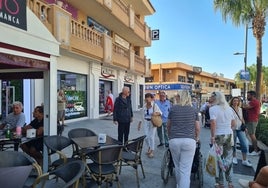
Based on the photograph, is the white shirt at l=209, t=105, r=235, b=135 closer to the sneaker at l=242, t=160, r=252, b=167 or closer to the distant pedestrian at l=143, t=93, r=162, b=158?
the sneaker at l=242, t=160, r=252, b=167

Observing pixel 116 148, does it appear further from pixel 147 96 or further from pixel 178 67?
pixel 178 67

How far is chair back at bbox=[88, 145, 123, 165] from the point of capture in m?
4.14

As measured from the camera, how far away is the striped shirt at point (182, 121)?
4195 millimetres

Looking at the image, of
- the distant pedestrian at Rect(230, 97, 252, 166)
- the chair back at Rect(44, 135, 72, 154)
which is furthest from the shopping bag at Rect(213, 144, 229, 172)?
the chair back at Rect(44, 135, 72, 154)

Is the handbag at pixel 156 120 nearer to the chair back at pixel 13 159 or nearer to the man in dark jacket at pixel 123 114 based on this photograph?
the man in dark jacket at pixel 123 114

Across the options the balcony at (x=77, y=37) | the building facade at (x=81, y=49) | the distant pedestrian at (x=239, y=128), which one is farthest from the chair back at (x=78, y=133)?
the balcony at (x=77, y=37)

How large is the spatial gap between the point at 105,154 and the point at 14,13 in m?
2.54

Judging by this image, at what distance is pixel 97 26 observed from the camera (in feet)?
59.6

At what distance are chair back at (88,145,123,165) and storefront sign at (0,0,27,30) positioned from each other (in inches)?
88.2

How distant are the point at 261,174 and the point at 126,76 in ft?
66.2

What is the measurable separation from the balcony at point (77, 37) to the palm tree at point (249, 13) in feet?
22.9

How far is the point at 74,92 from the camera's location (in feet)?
50.5

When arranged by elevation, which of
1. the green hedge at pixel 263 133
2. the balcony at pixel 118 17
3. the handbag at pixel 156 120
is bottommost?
the green hedge at pixel 263 133

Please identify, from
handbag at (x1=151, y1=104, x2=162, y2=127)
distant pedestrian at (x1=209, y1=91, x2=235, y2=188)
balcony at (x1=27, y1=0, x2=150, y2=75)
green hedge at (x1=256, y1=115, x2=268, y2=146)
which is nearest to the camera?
distant pedestrian at (x1=209, y1=91, x2=235, y2=188)
